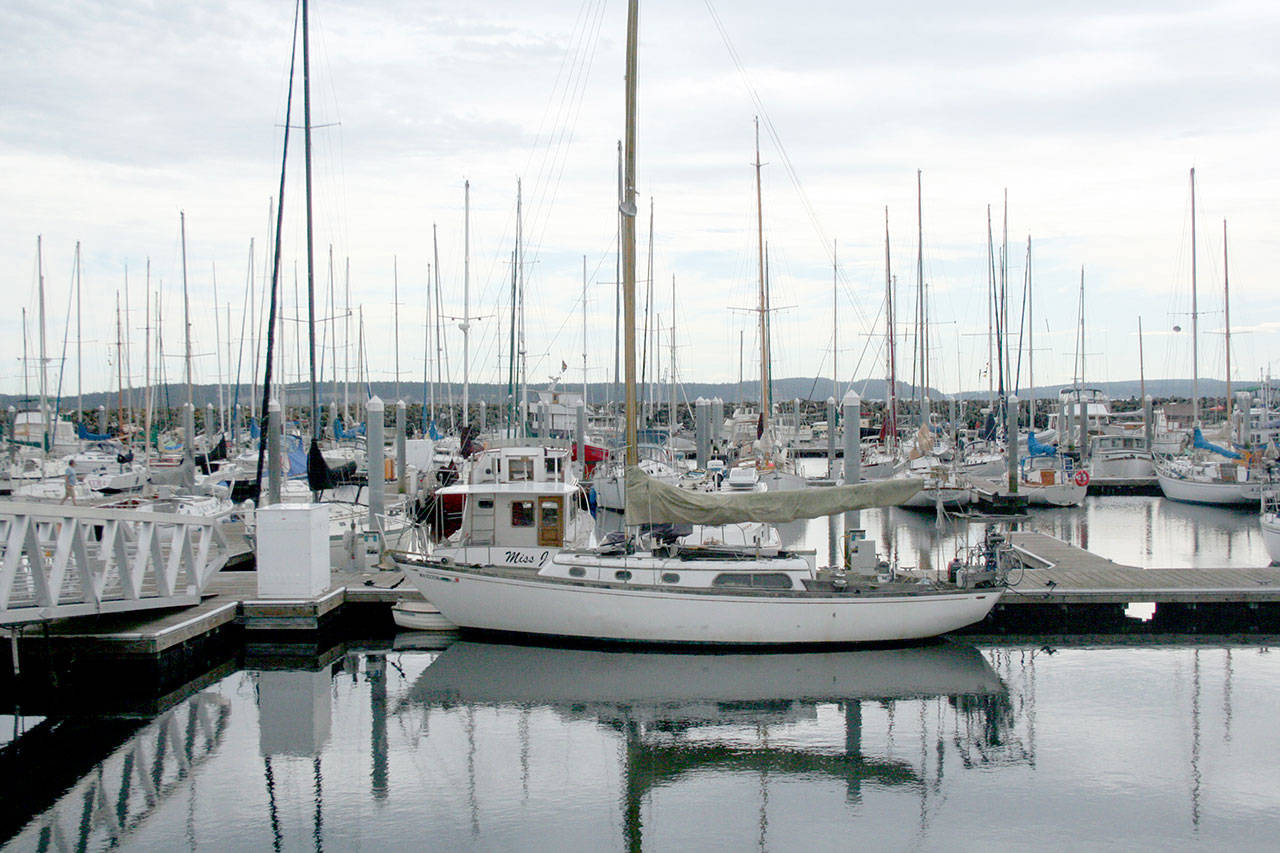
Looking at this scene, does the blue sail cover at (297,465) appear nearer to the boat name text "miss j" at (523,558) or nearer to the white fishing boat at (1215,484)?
the boat name text "miss j" at (523,558)

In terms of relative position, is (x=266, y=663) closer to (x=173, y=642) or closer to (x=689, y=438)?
(x=173, y=642)

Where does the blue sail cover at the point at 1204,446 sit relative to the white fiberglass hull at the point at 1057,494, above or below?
above

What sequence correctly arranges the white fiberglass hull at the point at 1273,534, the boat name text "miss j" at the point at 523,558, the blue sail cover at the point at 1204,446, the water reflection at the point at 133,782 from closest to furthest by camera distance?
1. the water reflection at the point at 133,782
2. the boat name text "miss j" at the point at 523,558
3. the white fiberglass hull at the point at 1273,534
4. the blue sail cover at the point at 1204,446

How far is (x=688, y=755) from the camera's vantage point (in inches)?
515

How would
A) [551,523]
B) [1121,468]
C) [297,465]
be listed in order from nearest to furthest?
1. [551,523]
2. [297,465]
3. [1121,468]

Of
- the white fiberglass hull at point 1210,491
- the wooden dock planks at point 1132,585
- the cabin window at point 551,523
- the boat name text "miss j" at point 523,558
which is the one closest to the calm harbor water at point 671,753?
the wooden dock planks at point 1132,585

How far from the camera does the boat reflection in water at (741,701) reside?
41.3ft

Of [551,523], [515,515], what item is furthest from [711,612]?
[515,515]

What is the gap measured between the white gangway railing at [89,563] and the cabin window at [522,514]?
5393mm

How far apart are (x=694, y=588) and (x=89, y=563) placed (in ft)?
30.7

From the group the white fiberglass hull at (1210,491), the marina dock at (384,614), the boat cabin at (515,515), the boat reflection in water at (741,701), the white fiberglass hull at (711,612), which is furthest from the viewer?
the white fiberglass hull at (1210,491)

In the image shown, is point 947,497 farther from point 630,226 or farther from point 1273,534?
point 630,226

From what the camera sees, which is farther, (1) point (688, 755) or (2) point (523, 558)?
(2) point (523, 558)

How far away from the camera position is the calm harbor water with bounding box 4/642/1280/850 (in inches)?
428
